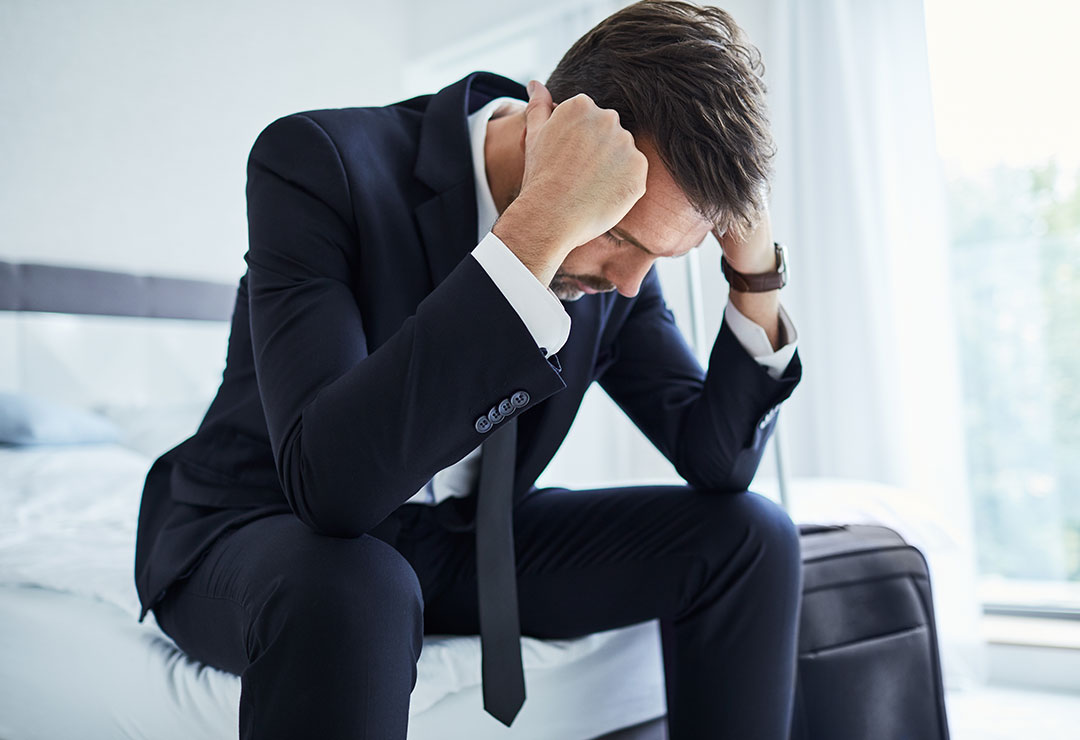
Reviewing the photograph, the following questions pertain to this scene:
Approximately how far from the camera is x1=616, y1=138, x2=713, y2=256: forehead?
1.01 meters

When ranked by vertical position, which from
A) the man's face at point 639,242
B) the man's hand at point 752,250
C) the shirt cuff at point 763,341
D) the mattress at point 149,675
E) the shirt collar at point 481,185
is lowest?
the mattress at point 149,675

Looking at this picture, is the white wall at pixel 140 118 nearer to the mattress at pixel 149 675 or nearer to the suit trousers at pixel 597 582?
the mattress at pixel 149 675

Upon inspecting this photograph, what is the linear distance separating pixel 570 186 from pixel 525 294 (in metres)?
0.14

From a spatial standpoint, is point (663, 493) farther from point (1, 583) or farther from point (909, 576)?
point (1, 583)

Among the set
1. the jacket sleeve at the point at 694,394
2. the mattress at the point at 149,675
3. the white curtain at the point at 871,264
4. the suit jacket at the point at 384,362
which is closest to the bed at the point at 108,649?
the mattress at the point at 149,675

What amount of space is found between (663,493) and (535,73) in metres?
3.07

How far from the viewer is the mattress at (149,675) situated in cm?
107

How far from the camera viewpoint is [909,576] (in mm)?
1472

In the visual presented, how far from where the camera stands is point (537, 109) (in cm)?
108

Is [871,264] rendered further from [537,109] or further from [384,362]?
[384,362]

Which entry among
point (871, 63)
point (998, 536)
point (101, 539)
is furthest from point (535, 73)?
point (101, 539)

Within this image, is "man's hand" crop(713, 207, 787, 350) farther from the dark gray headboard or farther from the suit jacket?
the dark gray headboard

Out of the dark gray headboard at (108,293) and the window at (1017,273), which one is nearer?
the dark gray headboard at (108,293)

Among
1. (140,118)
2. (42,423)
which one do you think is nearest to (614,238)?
(42,423)
